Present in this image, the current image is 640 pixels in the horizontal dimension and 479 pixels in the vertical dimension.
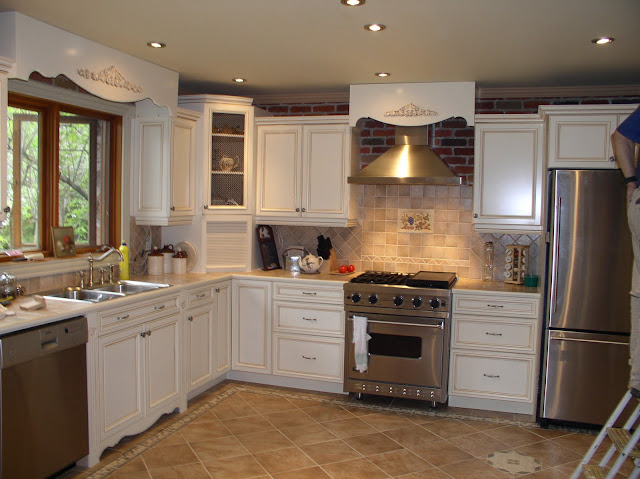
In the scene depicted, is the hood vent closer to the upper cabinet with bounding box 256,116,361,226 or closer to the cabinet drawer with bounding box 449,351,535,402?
the upper cabinet with bounding box 256,116,361,226

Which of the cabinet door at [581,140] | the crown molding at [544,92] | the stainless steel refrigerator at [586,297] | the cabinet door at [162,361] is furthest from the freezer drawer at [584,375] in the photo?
the cabinet door at [162,361]

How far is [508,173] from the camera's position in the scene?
425cm

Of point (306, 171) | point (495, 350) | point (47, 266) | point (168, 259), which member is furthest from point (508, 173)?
point (47, 266)

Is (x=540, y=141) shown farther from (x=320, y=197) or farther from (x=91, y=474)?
(x=91, y=474)

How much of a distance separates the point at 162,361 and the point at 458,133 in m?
2.87

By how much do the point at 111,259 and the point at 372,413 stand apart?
2.17m

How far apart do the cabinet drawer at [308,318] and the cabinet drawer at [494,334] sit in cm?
88

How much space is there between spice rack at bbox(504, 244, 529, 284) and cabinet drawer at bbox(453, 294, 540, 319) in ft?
1.32

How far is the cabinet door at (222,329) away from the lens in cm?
446

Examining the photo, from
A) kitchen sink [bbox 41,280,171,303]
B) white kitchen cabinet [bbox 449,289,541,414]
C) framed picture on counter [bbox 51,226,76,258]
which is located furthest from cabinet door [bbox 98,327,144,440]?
white kitchen cabinet [bbox 449,289,541,414]

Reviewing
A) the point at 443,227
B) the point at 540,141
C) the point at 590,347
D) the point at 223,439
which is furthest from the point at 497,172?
the point at 223,439

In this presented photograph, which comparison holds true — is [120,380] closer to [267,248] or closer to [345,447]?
[345,447]

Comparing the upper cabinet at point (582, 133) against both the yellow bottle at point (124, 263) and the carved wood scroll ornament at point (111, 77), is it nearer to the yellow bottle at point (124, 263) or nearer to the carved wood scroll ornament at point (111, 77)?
the carved wood scroll ornament at point (111, 77)

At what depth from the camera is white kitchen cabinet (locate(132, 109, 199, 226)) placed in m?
4.27
